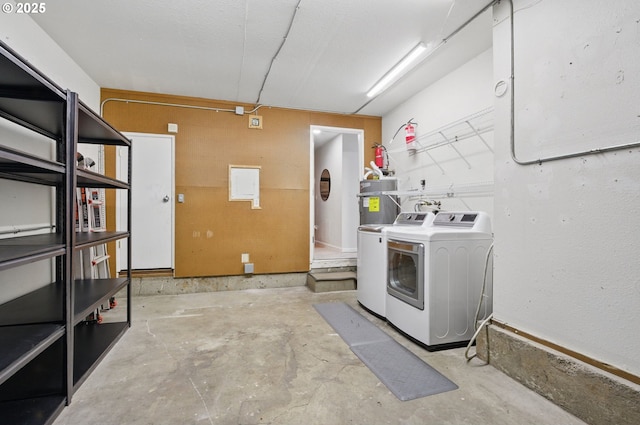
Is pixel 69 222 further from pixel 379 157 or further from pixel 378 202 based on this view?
pixel 379 157

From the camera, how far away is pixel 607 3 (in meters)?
1.47

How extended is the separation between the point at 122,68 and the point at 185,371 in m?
3.10

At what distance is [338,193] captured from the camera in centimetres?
544

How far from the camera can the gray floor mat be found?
1.79 meters

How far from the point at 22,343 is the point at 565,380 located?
109 inches

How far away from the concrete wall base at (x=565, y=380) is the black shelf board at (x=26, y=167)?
111 inches

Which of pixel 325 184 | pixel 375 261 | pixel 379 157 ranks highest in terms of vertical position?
pixel 379 157

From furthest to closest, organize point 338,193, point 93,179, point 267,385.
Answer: point 338,193 → point 93,179 → point 267,385

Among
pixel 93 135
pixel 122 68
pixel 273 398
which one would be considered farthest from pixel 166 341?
pixel 122 68

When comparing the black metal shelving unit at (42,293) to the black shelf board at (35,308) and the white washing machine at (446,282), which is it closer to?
the black shelf board at (35,308)

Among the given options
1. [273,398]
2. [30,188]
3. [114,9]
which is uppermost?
[114,9]

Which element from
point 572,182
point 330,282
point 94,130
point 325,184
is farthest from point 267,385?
point 325,184

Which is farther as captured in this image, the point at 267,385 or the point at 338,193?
the point at 338,193

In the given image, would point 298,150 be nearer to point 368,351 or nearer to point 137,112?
point 137,112
